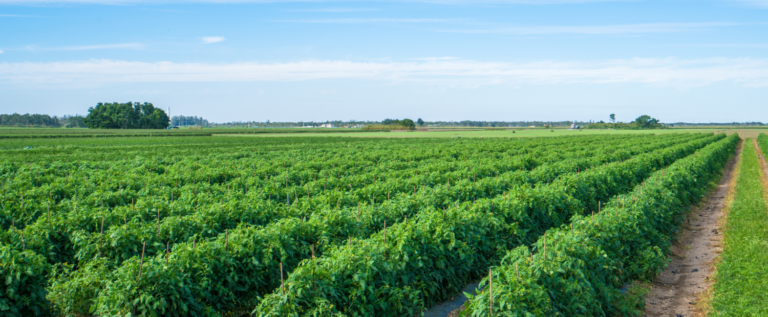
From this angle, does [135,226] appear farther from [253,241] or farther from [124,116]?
[124,116]

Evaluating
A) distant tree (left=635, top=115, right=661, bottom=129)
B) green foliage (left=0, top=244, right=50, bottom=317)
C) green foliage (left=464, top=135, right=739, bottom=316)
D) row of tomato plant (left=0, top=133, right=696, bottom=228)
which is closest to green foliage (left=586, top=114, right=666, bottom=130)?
distant tree (left=635, top=115, right=661, bottom=129)

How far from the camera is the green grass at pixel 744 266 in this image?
756 centimetres

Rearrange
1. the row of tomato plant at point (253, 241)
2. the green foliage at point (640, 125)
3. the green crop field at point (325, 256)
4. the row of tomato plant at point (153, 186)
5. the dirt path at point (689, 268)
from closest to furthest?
1. the green crop field at point (325, 256)
2. the row of tomato plant at point (253, 241)
3. the dirt path at point (689, 268)
4. the row of tomato plant at point (153, 186)
5. the green foliage at point (640, 125)

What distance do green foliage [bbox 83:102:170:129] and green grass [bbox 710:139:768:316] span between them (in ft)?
465

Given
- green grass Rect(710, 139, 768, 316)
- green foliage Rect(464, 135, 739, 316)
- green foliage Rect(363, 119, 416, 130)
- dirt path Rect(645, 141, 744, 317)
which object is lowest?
dirt path Rect(645, 141, 744, 317)

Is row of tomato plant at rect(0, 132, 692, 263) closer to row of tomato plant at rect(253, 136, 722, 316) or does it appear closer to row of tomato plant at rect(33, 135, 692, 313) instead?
row of tomato plant at rect(33, 135, 692, 313)

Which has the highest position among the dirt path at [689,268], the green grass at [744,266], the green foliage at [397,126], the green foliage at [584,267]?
the green foliage at [397,126]

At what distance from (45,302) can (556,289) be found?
7176mm

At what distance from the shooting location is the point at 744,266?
9281 mm

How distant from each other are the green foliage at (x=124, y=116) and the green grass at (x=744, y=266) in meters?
142

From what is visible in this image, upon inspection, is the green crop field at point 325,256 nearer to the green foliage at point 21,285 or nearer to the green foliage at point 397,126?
the green foliage at point 21,285

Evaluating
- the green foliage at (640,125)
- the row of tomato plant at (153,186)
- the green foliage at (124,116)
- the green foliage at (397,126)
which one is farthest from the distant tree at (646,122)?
the row of tomato plant at (153,186)

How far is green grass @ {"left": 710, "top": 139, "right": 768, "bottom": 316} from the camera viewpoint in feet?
24.8

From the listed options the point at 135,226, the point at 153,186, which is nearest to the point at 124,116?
the point at 153,186
